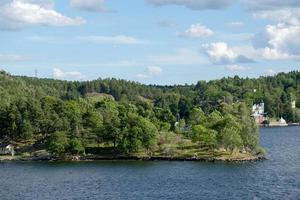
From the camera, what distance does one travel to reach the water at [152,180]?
8538 cm

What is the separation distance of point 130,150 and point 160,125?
24.7 m

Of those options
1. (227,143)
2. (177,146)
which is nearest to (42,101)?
(177,146)

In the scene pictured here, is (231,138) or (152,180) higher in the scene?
(231,138)

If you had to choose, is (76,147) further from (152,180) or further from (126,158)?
(152,180)

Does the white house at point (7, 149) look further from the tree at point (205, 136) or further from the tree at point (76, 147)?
the tree at point (205, 136)

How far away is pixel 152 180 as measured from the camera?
99125 millimetres

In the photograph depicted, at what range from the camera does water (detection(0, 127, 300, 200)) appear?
8538 centimetres

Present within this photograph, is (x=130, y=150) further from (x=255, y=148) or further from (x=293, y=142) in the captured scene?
(x=293, y=142)

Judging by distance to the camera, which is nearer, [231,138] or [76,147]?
[231,138]

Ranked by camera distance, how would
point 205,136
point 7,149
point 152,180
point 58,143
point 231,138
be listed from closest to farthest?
point 152,180
point 231,138
point 205,136
point 58,143
point 7,149

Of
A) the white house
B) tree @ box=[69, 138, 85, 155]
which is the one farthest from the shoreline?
the white house

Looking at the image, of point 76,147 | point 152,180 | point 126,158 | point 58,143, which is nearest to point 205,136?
point 126,158

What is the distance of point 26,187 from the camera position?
310 feet

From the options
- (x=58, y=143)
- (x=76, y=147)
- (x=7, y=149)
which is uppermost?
(x=58, y=143)
